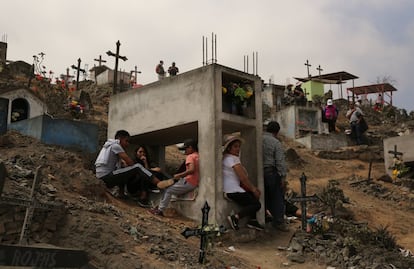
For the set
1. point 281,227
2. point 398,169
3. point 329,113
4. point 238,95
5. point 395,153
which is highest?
point 329,113

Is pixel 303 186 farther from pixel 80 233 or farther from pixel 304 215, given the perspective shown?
pixel 80 233

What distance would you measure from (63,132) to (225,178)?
4.16m

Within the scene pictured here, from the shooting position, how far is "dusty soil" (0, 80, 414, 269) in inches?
256

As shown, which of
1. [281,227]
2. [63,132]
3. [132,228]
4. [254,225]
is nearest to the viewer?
[132,228]

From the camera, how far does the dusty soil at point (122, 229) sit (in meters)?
6.50

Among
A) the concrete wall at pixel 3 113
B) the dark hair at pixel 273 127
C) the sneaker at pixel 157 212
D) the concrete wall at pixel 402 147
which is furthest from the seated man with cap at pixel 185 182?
the concrete wall at pixel 402 147

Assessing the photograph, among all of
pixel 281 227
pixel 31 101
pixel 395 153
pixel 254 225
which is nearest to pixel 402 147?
pixel 395 153

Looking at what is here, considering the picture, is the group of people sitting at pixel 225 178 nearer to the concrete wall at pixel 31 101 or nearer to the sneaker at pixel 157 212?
the sneaker at pixel 157 212

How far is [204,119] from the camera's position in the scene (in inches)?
369

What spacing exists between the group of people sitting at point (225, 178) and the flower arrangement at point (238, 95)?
2.32 ft

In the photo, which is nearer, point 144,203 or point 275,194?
point 275,194

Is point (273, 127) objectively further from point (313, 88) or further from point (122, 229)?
point (313, 88)

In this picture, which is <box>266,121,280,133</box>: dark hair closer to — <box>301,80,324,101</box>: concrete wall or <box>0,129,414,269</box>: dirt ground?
<box>0,129,414,269</box>: dirt ground

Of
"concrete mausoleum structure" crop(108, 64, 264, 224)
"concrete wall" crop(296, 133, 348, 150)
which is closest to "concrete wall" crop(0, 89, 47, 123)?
"concrete mausoleum structure" crop(108, 64, 264, 224)
